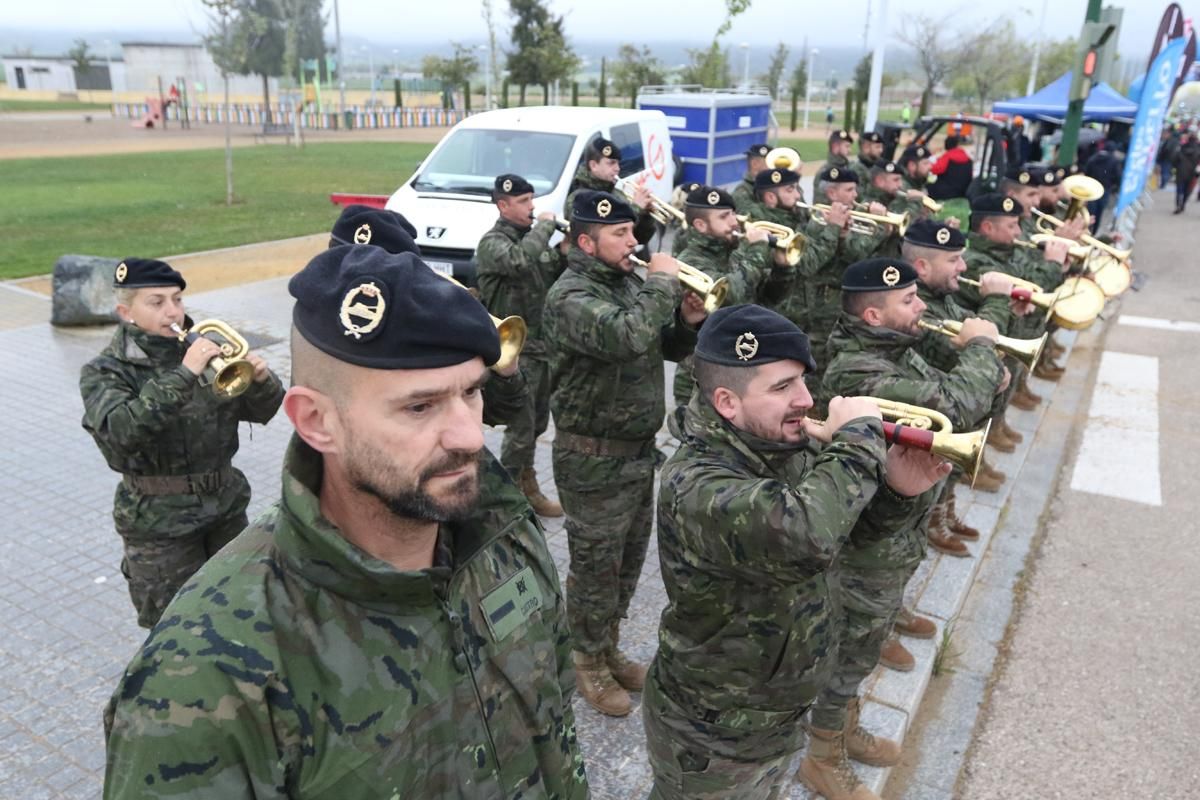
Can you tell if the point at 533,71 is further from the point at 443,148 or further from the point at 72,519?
the point at 72,519

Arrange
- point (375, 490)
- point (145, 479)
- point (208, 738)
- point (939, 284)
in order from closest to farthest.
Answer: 1. point (208, 738)
2. point (375, 490)
3. point (145, 479)
4. point (939, 284)

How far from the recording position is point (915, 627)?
4.74 metres

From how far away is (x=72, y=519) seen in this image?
18.6ft

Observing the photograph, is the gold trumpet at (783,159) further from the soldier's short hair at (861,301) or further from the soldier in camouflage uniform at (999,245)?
the soldier's short hair at (861,301)

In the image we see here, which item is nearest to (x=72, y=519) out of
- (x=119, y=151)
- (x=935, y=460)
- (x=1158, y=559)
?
(x=935, y=460)

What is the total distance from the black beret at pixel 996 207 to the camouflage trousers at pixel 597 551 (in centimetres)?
392

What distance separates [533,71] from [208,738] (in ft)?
128

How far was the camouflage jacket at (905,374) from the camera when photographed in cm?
360

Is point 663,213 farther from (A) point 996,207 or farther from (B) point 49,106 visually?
(B) point 49,106

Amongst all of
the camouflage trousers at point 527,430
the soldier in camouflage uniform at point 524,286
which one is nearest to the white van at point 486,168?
the soldier in camouflage uniform at point 524,286

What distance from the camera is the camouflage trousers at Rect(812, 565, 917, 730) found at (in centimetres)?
363

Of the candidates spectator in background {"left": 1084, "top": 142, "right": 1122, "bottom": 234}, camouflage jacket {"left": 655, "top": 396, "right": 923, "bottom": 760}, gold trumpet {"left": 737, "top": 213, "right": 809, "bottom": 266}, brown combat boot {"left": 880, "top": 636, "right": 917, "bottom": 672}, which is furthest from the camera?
spectator in background {"left": 1084, "top": 142, "right": 1122, "bottom": 234}

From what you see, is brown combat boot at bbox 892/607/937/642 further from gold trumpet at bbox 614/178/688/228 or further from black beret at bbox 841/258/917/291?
gold trumpet at bbox 614/178/688/228

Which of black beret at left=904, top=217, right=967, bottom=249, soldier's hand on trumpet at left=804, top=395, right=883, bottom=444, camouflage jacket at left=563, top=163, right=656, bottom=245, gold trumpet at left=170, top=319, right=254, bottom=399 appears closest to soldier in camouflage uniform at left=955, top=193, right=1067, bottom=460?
black beret at left=904, top=217, right=967, bottom=249
